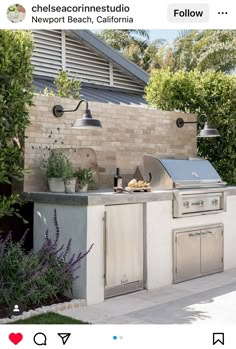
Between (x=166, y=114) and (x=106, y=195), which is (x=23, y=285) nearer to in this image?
(x=106, y=195)

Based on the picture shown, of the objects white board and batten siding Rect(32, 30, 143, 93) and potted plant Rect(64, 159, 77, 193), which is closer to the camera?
potted plant Rect(64, 159, 77, 193)

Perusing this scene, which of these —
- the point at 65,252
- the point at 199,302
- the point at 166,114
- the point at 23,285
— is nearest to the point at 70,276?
the point at 65,252

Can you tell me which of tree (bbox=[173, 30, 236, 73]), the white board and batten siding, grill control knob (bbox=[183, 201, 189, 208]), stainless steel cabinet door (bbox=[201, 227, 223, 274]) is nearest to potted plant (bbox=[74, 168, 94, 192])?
grill control knob (bbox=[183, 201, 189, 208])

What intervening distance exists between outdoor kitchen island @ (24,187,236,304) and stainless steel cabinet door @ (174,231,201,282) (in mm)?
24

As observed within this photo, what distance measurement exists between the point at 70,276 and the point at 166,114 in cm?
389

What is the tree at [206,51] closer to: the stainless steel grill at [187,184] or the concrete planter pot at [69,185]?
the stainless steel grill at [187,184]

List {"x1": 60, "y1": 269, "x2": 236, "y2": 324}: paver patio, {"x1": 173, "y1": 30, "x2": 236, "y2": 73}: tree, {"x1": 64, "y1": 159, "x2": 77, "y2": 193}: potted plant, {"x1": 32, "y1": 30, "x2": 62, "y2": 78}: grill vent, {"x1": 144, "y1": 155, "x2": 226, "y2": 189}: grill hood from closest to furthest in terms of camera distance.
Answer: {"x1": 60, "y1": 269, "x2": 236, "y2": 324}: paver patio → {"x1": 64, "y1": 159, "x2": 77, "y2": 193}: potted plant → {"x1": 144, "y1": 155, "x2": 226, "y2": 189}: grill hood → {"x1": 32, "y1": 30, "x2": 62, "y2": 78}: grill vent → {"x1": 173, "y1": 30, "x2": 236, "y2": 73}: tree

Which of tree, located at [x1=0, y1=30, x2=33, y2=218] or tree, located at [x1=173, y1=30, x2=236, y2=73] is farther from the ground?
tree, located at [x1=173, y1=30, x2=236, y2=73]

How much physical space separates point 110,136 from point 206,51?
14.0 meters

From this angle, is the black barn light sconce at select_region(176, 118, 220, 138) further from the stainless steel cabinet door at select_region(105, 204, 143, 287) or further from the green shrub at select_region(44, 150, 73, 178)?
the green shrub at select_region(44, 150, 73, 178)

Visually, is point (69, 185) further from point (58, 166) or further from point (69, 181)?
point (58, 166)

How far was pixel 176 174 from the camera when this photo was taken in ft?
20.6

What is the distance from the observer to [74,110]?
21.1 ft

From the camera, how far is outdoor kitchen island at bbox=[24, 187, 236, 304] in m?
5.04
